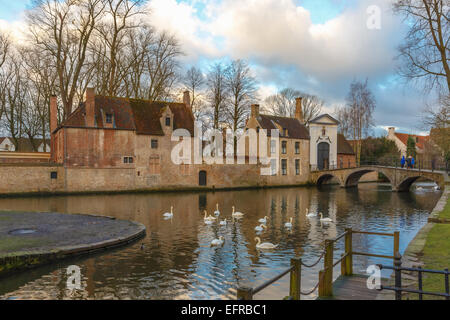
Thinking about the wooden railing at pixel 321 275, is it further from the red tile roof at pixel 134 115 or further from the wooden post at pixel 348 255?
the red tile roof at pixel 134 115

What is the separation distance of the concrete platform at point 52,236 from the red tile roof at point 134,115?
16.6 metres

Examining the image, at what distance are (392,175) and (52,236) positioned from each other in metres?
33.3

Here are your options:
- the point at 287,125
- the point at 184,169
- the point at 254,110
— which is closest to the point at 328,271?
the point at 184,169

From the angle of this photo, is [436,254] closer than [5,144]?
Yes

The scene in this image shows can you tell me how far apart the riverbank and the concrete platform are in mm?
8672

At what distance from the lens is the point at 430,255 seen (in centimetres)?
834

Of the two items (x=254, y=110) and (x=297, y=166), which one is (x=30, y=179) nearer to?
(x=254, y=110)

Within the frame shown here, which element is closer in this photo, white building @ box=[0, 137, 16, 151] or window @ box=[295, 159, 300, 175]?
window @ box=[295, 159, 300, 175]

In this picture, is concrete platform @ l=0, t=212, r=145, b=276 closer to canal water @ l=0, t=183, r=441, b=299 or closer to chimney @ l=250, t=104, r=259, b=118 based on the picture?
canal water @ l=0, t=183, r=441, b=299

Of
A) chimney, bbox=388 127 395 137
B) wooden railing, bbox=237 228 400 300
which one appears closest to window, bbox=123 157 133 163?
wooden railing, bbox=237 228 400 300

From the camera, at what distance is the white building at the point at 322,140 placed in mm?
47750

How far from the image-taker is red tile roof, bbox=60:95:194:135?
3200 centimetres

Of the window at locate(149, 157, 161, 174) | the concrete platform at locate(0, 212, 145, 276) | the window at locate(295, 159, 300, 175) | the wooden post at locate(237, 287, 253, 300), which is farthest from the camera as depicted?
the window at locate(295, 159, 300, 175)

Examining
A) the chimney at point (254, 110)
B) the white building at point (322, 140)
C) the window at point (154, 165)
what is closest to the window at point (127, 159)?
the window at point (154, 165)
